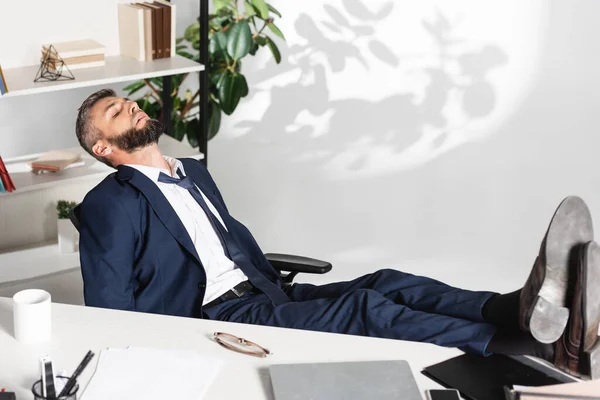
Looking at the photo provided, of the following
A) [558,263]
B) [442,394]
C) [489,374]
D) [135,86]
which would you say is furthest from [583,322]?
[135,86]

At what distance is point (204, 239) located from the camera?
10.0ft

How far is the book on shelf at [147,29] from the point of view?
13.0 feet

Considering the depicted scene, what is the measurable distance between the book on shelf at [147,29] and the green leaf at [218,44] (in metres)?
0.29

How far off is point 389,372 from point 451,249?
9.04 feet

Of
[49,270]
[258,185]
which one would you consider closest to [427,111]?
[258,185]

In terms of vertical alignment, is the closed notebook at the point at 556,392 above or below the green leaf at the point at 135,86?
below

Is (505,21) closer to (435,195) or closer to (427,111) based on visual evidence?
(427,111)

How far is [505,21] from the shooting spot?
4.59 metres

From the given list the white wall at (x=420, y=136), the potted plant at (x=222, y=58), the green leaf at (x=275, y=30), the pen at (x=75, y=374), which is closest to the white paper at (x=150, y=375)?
the pen at (x=75, y=374)

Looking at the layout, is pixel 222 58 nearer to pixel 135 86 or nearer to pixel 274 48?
pixel 274 48

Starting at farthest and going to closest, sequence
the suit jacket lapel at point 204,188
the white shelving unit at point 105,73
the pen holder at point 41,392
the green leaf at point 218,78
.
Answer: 1. the green leaf at point 218,78
2. the white shelving unit at point 105,73
3. the suit jacket lapel at point 204,188
4. the pen holder at point 41,392

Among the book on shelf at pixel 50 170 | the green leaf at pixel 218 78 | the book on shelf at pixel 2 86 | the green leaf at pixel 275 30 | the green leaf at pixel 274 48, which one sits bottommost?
the book on shelf at pixel 50 170

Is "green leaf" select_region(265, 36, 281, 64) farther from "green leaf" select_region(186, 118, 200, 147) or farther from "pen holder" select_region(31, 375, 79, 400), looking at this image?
"pen holder" select_region(31, 375, 79, 400)

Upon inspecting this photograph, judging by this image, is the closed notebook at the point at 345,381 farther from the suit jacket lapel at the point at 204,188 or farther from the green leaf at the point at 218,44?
the green leaf at the point at 218,44
